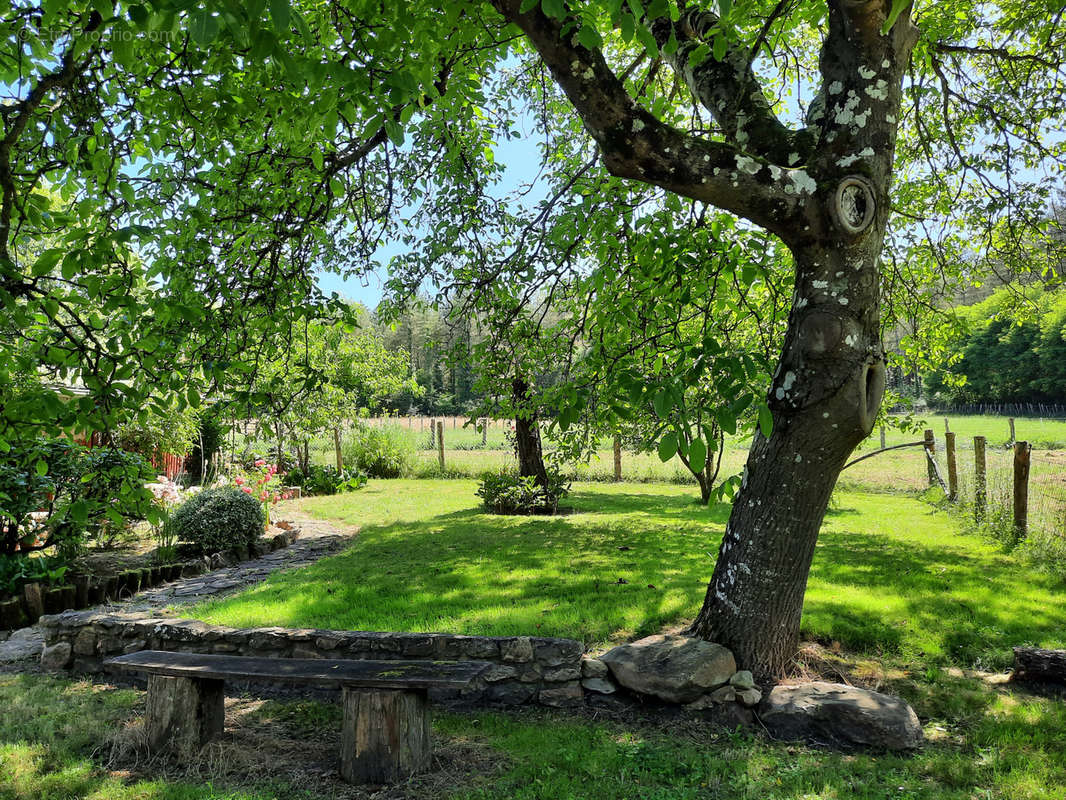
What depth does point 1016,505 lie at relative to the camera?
8586 mm

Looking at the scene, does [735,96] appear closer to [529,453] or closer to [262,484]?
[529,453]

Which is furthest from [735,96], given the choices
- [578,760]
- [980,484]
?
[980,484]

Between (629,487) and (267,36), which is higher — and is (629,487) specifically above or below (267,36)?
below

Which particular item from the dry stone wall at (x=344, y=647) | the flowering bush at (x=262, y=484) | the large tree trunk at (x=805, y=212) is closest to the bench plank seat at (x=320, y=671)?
the dry stone wall at (x=344, y=647)

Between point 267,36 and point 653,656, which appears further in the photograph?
point 653,656

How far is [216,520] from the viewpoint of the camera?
30.3 ft

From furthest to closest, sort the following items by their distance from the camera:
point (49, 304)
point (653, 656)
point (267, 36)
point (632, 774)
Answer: point (653, 656) → point (632, 774) → point (49, 304) → point (267, 36)

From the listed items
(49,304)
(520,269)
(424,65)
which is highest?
(424,65)

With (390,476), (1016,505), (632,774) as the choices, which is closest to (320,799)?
(632,774)

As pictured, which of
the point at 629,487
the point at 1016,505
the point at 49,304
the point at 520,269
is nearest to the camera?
the point at 49,304

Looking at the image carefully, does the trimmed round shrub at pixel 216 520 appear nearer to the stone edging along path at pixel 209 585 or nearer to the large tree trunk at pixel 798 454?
the stone edging along path at pixel 209 585

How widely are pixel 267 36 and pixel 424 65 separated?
1193 mm

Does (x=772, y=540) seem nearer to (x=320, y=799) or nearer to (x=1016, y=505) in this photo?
(x=320, y=799)

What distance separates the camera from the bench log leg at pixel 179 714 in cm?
405
